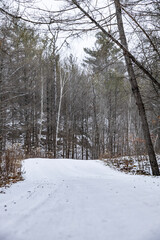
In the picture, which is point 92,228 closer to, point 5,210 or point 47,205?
point 47,205

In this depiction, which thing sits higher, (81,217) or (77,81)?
(77,81)

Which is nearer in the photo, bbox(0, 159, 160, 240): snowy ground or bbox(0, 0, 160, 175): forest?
bbox(0, 159, 160, 240): snowy ground

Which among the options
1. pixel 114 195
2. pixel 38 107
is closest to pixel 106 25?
pixel 114 195

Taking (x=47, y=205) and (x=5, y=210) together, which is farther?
(x=47, y=205)

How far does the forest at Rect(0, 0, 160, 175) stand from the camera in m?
3.52

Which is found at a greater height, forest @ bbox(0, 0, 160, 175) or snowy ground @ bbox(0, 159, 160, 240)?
forest @ bbox(0, 0, 160, 175)

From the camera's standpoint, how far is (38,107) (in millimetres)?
16250

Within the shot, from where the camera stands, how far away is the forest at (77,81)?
139 inches

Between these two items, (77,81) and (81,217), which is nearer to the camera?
(81,217)

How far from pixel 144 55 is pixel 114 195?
10.9 feet

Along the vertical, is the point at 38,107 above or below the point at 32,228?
above

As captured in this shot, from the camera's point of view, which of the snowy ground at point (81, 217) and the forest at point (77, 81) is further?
the forest at point (77, 81)

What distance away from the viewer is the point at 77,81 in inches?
701

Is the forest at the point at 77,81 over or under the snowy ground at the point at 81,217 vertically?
over
